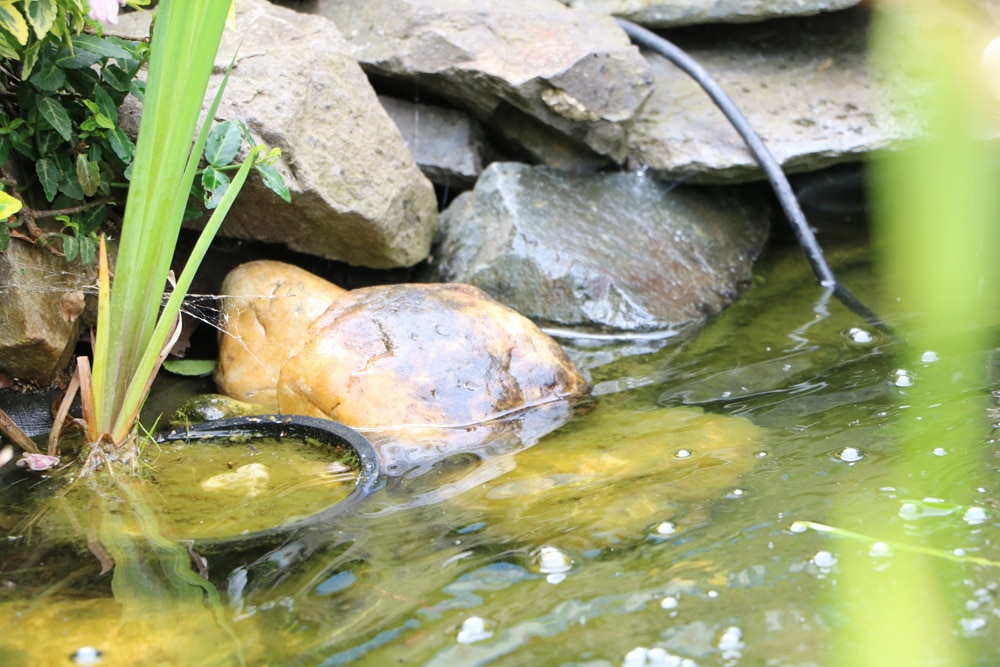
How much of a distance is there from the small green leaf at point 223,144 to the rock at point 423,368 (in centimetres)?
61

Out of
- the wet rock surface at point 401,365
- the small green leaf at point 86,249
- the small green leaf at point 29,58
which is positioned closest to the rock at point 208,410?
the wet rock surface at point 401,365

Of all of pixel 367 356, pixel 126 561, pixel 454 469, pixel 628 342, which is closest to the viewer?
pixel 126 561

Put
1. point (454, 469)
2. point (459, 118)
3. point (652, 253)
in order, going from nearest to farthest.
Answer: point (454, 469), point (652, 253), point (459, 118)

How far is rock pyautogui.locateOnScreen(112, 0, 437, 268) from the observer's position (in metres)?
3.00

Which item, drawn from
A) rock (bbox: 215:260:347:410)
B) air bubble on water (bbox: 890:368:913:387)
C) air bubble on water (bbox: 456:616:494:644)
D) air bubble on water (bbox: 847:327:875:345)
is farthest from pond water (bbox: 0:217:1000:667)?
rock (bbox: 215:260:347:410)

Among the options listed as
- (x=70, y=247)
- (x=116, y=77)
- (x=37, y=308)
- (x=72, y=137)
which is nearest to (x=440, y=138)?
(x=116, y=77)

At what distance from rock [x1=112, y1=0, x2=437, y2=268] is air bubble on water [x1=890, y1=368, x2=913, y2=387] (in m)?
1.89

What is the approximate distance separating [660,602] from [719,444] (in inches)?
34.6

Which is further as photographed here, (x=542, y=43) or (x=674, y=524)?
(x=542, y=43)

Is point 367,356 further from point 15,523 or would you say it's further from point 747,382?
point 747,382

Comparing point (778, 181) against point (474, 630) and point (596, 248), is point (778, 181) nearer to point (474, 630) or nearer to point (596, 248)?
point (596, 248)

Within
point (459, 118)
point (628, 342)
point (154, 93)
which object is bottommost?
point (628, 342)

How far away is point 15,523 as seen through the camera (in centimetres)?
196

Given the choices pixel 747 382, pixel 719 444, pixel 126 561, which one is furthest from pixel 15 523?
pixel 747 382
